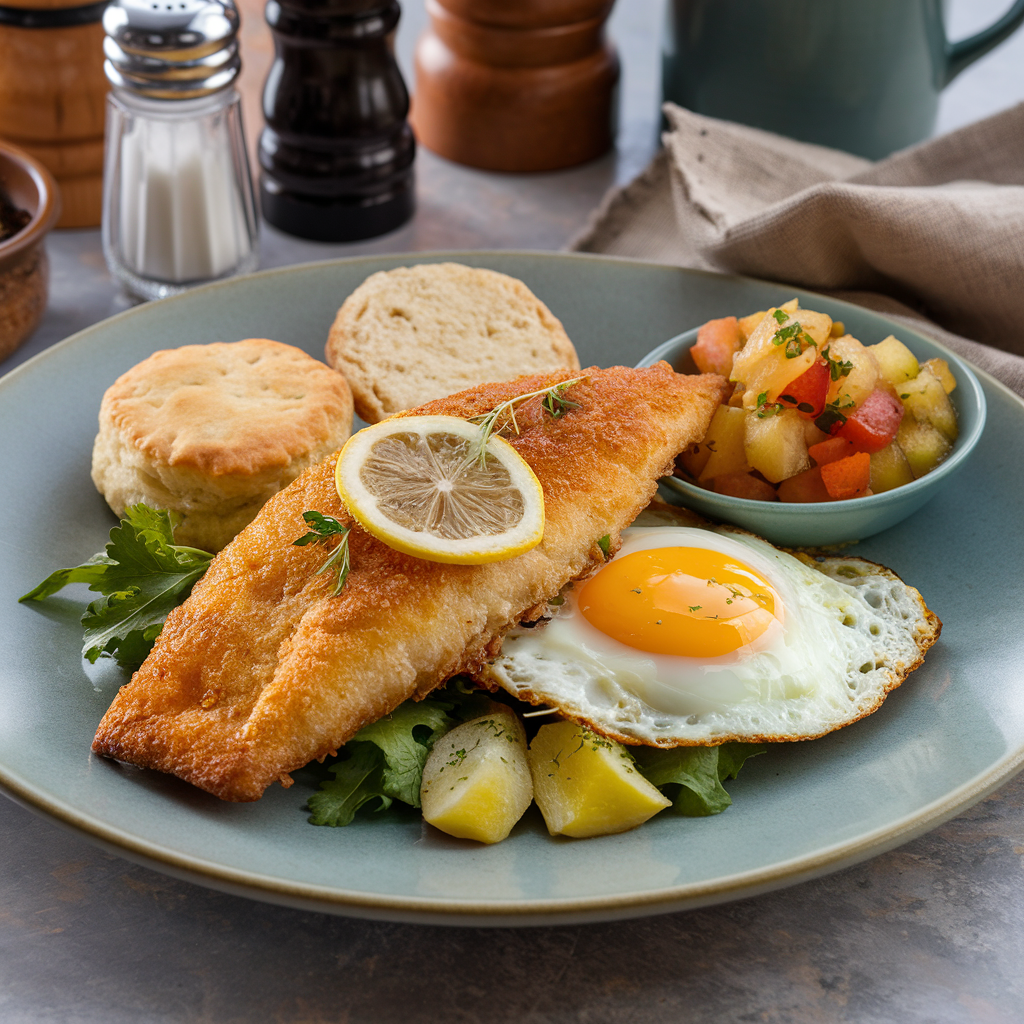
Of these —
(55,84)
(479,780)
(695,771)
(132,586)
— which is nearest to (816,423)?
(695,771)

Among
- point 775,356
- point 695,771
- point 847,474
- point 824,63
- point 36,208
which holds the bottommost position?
point 695,771

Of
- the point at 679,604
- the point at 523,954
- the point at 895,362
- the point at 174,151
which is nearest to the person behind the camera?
the point at 523,954

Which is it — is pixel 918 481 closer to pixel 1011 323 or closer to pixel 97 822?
pixel 1011 323

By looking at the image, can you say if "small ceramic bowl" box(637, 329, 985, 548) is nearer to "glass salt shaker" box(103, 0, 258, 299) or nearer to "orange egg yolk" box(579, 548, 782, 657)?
"orange egg yolk" box(579, 548, 782, 657)

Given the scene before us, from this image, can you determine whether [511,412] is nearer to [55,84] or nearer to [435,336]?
[435,336]

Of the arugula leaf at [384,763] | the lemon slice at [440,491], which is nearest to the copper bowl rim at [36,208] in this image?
the lemon slice at [440,491]

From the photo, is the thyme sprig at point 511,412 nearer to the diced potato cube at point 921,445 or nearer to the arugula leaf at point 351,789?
the arugula leaf at point 351,789

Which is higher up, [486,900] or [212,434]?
[212,434]
